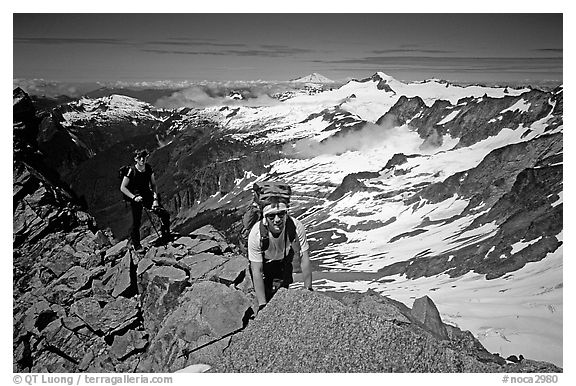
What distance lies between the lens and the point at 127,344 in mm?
5562

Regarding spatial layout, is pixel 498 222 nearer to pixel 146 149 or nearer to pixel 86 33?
pixel 146 149

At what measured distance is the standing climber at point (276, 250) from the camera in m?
5.48

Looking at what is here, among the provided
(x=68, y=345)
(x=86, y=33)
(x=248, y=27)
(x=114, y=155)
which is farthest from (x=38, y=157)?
(x=248, y=27)

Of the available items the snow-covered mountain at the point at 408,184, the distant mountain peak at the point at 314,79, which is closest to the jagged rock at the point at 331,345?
the snow-covered mountain at the point at 408,184

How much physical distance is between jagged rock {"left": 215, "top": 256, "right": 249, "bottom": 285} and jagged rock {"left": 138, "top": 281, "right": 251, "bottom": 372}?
0.13m

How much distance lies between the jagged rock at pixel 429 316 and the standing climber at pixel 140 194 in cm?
250

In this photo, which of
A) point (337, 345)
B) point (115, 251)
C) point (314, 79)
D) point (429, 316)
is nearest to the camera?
point (337, 345)

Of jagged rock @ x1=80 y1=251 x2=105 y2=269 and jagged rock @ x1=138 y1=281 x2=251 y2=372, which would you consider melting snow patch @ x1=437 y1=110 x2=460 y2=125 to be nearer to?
jagged rock @ x1=138 y1=281 x2=251 y2=372

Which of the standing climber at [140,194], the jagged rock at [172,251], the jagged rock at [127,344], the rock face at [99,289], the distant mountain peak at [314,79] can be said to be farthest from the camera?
the distant mountain peak at [314,79]

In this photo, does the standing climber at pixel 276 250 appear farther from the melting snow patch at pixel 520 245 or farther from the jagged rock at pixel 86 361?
the melting snow patch at pixel 520 245

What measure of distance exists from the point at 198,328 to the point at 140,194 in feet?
4.66

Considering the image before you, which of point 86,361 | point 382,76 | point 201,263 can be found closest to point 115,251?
point 201,263
